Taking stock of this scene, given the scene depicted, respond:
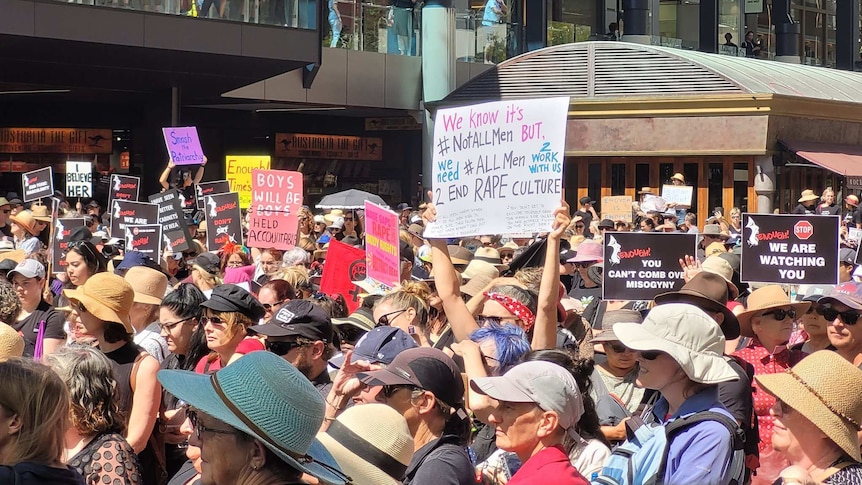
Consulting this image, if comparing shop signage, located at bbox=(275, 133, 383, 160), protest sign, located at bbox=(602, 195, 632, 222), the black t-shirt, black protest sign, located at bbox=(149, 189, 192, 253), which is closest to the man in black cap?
the black t-shirt

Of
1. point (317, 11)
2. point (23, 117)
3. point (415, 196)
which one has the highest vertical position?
point (317, 11)

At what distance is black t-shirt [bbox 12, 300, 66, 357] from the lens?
763 centimetres

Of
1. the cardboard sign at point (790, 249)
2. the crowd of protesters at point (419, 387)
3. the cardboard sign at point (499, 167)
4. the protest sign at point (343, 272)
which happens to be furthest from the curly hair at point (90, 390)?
the cardboard sign at point (790, 249)

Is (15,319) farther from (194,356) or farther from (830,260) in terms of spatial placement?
(830,260)

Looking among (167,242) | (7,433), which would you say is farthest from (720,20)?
(7,433)

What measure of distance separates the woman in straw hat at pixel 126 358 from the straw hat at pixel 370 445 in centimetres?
154

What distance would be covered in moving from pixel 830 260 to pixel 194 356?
16.1ft

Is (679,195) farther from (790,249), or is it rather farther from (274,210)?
(790,249)

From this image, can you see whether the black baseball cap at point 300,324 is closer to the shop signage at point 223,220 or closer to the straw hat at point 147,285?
the straw hat at point 147,285

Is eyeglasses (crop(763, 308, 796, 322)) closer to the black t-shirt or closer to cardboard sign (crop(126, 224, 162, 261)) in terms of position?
the black t-shirt

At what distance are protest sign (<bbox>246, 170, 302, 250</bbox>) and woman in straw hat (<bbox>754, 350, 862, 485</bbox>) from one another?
28.5ft

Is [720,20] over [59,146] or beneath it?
over

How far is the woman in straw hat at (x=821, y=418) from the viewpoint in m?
4.21

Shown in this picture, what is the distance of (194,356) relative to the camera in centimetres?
670
